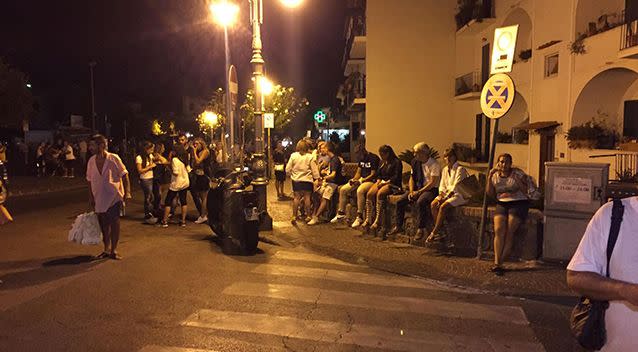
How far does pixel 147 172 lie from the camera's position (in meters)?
12.3

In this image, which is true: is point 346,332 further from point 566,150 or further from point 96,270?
point 566,150

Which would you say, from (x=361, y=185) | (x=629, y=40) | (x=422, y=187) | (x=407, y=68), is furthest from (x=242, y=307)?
(x=407, y=68)

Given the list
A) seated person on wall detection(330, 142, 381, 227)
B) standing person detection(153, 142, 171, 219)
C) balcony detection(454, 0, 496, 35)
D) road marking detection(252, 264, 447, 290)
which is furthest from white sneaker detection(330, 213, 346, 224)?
balcony detection(454, 0, 496, 35)

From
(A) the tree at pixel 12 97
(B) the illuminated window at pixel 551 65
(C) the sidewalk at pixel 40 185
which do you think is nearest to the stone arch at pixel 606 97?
(B) the illuminated window at pixel 551 65

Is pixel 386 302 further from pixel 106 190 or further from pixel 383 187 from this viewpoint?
pixel 106 190

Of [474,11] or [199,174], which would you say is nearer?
[199,174]

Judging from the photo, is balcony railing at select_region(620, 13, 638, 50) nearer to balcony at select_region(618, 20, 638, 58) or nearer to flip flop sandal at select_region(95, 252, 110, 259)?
balcony at select_region(618, 20, 638, 58)

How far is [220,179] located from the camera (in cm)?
1079

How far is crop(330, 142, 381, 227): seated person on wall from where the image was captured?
1124 centimetres

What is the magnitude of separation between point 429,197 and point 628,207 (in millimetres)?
7037

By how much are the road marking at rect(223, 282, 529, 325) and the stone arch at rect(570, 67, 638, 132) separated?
10.4 meters

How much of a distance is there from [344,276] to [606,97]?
10840 millimetres

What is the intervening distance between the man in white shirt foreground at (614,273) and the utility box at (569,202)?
5.69 metres

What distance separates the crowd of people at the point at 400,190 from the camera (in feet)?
26.7
